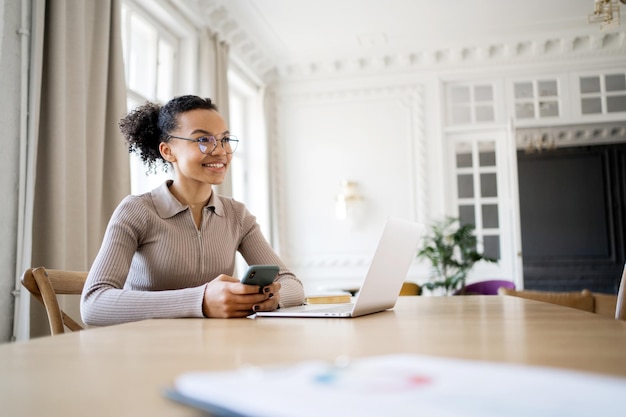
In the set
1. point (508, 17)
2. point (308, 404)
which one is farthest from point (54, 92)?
point (508, 17)

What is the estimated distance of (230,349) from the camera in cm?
73

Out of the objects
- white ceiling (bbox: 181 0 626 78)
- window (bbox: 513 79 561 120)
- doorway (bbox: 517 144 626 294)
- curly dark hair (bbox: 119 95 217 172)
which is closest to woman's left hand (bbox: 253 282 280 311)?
curly dark hair (bbox: 119 95 217 172)

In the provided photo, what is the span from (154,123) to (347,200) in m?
4.37

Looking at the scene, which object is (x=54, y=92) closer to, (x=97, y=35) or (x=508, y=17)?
(x=97, y=35)

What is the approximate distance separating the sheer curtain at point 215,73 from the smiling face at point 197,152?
9.59ft

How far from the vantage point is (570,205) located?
31.8 ft

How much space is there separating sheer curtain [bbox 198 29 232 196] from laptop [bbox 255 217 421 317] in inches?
141

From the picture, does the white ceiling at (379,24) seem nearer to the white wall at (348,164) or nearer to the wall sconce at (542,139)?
the white wall at (348,164)

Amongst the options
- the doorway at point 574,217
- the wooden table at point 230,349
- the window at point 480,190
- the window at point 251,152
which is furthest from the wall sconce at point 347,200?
the wooden table at point 230,349

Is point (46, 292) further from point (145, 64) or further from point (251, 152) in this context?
point (251, 152)

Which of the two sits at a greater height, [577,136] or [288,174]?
[577,136]

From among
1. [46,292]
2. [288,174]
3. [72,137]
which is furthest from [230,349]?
[288,174]

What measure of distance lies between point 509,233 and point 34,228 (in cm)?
478

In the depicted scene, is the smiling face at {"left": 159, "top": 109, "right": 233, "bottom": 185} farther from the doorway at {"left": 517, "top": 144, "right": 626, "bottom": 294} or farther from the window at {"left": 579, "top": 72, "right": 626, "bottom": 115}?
the doorway at {"left": 517, "top": 144, "right": 626, "bottom": 294}
